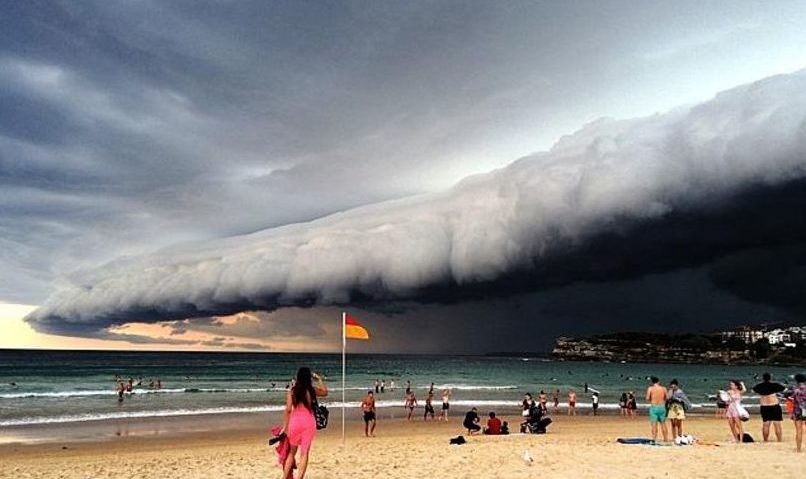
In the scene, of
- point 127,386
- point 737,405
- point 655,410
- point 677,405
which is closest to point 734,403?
point 737,405

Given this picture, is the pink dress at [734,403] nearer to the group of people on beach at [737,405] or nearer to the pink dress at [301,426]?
the group of people on beach at [737,405]

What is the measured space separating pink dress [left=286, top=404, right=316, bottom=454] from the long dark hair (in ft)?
0.22

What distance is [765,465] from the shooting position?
1355 centimetres

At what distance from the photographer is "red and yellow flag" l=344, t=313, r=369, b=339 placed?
58.7 ft

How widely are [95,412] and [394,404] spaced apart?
18.8 meters

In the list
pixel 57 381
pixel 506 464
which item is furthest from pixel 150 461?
pixel 57 381

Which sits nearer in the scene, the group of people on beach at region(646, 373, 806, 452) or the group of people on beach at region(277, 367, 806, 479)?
the group of people on beach at region(277, 367, 806, 479)

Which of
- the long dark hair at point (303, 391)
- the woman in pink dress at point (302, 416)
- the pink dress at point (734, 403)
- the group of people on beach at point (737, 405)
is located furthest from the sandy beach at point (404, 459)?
the long dark hair at point (303, 391)

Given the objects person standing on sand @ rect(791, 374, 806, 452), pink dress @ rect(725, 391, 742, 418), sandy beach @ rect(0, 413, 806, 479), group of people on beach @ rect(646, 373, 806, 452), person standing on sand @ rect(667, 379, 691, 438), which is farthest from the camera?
pink dress @ rect(725, 391, 742, 418)

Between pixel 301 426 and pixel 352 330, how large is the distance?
28.4 feet

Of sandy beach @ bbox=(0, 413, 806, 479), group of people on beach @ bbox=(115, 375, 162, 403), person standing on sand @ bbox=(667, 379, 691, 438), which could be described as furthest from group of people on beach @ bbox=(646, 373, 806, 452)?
group of people on beach @ bbox=(115, 375, 162, 403)

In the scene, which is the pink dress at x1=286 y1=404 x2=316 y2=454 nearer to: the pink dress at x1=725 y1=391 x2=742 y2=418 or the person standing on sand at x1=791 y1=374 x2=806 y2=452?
the person standing on sand at x1=791 y1=374 x2=806 y2=452

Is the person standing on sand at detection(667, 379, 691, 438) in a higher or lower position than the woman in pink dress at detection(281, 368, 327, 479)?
lower

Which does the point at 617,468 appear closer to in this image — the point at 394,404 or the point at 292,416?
the point at 292,416
